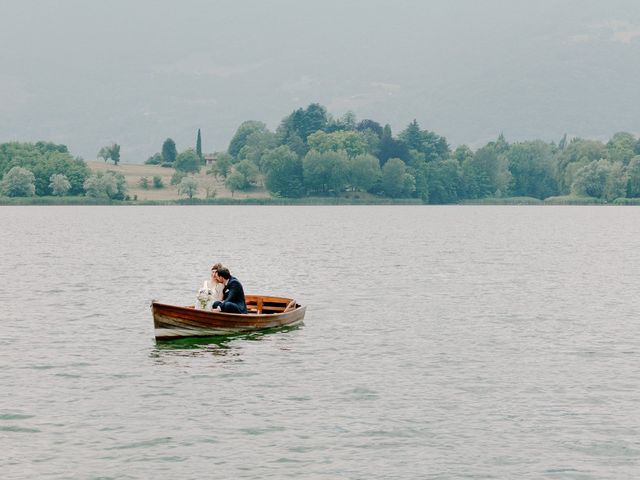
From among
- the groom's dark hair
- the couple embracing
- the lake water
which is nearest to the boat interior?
the lake water

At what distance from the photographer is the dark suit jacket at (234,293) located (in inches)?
1403

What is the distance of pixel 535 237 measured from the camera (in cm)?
13200

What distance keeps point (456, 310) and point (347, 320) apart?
6581mm

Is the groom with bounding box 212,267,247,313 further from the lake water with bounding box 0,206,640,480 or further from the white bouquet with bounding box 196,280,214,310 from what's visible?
the lake water with bounding box 0,206,640,480

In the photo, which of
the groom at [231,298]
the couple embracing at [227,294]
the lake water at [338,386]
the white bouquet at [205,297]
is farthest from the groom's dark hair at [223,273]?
the lake water at [338,386]

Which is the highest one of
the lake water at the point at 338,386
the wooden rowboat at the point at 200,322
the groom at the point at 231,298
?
the groom at the point at 231,298

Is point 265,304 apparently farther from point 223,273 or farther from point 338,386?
point 338,386

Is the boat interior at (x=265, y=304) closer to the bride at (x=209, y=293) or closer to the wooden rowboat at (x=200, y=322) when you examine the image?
the wooden rowboat at (x=200, y=322)

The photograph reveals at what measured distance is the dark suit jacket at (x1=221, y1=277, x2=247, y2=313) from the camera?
35625mm

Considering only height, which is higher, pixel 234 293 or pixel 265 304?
pixel 234 293

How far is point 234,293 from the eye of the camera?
35.7 m

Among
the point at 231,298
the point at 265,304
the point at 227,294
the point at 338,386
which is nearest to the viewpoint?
the point at 338,386

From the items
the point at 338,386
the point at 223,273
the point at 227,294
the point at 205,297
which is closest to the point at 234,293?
the point at 227,294

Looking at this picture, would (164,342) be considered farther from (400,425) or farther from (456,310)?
(456,310)
